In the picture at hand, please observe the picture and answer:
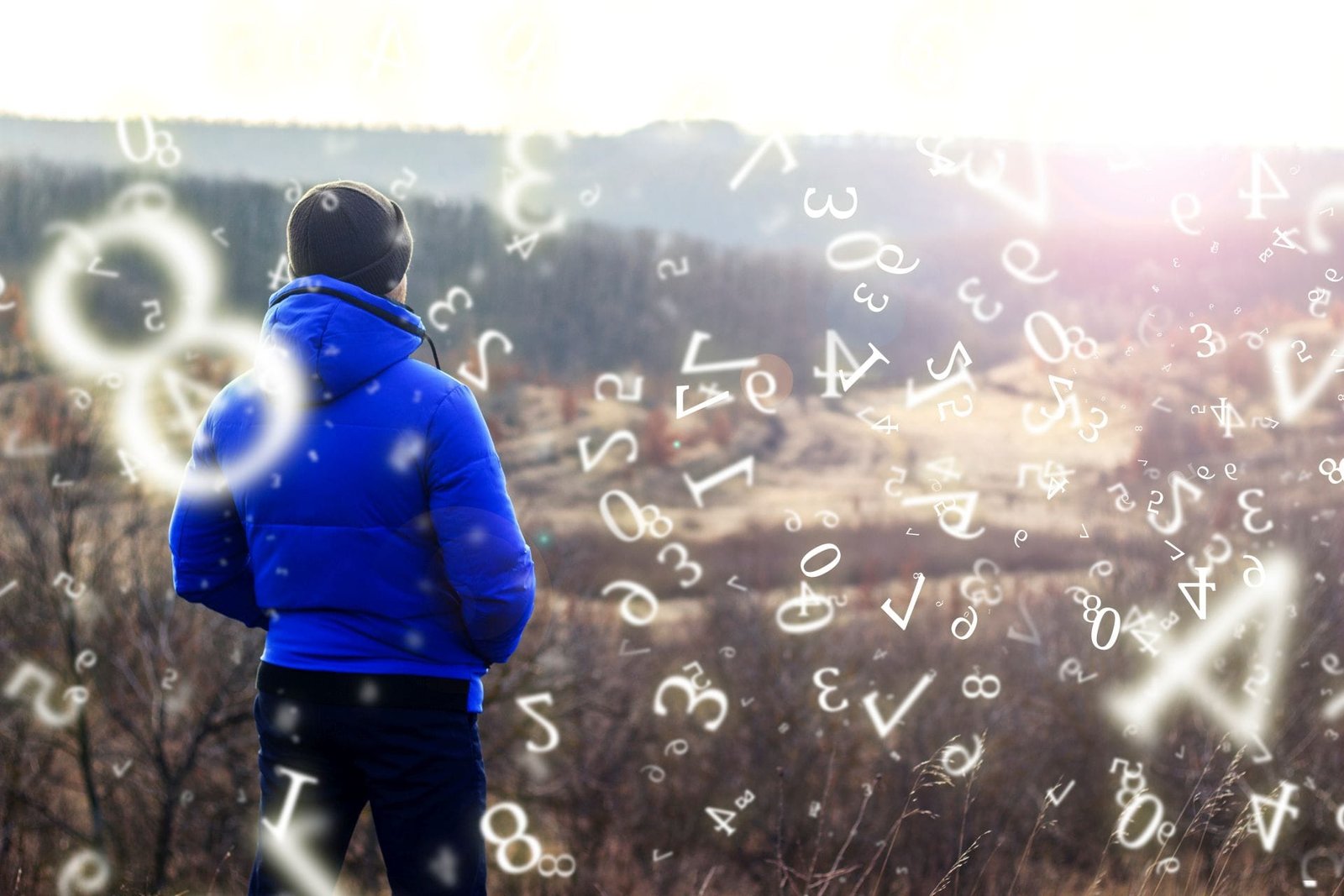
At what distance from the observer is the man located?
5.02 feet

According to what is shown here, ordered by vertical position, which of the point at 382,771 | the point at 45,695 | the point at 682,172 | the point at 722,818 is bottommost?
the point at 722,818

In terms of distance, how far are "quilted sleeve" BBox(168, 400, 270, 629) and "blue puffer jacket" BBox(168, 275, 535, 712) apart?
14 cm

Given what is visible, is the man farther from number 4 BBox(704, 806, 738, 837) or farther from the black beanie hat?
number 4 BBox(704, 806, 738, 837)

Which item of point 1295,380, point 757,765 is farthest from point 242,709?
point 1295,380

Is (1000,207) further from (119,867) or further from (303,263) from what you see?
(303,263)

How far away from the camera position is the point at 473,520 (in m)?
1.52

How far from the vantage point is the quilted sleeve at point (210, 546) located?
1697mm

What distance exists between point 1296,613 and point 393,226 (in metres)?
19.9

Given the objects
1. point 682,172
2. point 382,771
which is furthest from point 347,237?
point 682,172

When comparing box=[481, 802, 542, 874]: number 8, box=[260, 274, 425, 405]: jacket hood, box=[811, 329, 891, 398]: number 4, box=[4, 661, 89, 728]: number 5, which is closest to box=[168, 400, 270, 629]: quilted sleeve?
box=[260, 274, 425, 405]: jacket hood

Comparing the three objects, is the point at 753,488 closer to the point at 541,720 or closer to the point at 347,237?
the point at 541,720

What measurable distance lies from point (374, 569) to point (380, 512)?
7 cm

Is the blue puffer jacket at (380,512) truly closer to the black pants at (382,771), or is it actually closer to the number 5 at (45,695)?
the black pants at (382,771)

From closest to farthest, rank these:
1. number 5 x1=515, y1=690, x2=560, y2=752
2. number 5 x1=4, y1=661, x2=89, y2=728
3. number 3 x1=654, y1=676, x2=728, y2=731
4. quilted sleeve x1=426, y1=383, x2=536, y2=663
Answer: quilted sleeve x1=426, y1=383, x2=536, y2=663 → number 5 x1=4, y1=661, x2=89, y2=728 → number 5 x1=515, y1=690, x2=560, y2=752 → number 3 x1=654, y1=676, x2=728, y2=731
